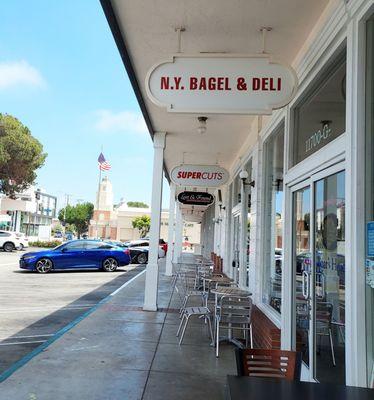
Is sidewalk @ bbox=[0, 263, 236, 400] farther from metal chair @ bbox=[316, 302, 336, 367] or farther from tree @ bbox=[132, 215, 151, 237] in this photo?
tree @ bbox=[132, 215, 151, 237]

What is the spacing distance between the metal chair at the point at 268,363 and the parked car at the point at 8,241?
28.0m

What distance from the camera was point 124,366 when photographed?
16.8 feet

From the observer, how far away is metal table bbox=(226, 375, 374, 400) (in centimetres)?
208

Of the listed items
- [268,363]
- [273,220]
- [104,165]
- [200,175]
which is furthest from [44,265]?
[104,165]

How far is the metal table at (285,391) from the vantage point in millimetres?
2082

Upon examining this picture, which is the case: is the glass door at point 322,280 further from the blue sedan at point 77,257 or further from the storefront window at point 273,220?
the blue sedan at point 77,257

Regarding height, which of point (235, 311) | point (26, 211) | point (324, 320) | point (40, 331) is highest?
point (26, 211)

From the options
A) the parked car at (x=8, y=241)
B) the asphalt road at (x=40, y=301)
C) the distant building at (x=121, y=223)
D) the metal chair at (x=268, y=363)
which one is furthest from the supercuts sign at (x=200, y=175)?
the distant building at (x=121, y=223)

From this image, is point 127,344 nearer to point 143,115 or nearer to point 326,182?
point 326,182

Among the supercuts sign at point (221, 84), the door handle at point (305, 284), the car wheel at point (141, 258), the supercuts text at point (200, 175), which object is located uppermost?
the supercuts text at point (200, 175)

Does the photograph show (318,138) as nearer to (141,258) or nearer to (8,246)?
(141,258)

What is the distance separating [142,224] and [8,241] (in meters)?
39.7

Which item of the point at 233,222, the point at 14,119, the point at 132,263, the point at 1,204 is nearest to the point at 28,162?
the point at 14,119

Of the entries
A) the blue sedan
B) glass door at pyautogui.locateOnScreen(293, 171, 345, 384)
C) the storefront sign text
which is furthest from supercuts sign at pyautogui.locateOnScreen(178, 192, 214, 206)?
the storefront sign text
